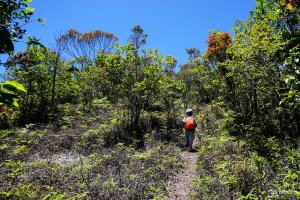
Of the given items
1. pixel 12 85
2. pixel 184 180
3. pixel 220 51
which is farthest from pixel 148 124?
pixel 12 85

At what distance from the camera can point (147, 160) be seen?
9086 mm

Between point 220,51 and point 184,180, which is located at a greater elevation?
point 220,51

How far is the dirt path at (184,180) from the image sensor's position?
703 cm

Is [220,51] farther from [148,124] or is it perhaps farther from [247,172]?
[247,172]

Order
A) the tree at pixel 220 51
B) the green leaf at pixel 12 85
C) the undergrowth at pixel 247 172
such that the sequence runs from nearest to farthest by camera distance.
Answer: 1. the green leaf at pixel 12 85
2. the undergrowth at pixel 247 172
3. the tree at pixel 220 51

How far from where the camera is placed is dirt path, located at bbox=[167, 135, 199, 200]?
703 centimetres

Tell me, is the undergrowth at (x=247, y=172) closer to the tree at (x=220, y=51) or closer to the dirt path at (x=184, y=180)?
the dirt path at (x=184, y=180)

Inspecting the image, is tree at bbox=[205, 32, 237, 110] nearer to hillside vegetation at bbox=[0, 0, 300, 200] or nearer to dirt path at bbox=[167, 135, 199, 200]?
hillside vegetation at bbox=[0, 0, 300, 200]

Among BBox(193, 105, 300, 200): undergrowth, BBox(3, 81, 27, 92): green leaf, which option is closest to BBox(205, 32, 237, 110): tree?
BBox(193, 105, 300, 200): undergrowth

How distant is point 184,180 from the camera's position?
8.13 metres

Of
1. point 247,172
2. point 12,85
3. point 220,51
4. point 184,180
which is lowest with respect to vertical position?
point 184,180

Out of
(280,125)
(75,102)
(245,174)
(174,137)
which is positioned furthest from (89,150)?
(75,102)

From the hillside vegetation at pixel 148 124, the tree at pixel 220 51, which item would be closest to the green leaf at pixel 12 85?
the hillside vegetation at pixel 148 124

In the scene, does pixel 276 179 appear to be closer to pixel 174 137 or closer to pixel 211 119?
pixel 174 137
